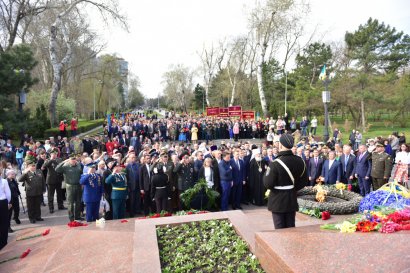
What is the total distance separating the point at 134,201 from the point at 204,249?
14.3 ft

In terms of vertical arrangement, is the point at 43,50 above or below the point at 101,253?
above

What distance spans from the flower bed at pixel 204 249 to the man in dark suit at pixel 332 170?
200 inches

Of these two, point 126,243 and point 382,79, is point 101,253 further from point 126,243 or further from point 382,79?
point 382,79

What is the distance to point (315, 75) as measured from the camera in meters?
44.1

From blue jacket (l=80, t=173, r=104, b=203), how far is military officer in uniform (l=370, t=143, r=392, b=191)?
7.79 meters

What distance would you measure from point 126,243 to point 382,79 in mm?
33017

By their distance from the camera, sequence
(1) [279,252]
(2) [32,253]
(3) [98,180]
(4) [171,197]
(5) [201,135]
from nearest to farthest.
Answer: (1) [279,252], (2) [32,253], (3) [98,180], (4) [171,197], (5) [201,135]

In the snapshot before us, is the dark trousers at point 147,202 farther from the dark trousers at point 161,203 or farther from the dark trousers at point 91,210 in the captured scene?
the dark trousers at point 91,210

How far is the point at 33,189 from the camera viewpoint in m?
8.51

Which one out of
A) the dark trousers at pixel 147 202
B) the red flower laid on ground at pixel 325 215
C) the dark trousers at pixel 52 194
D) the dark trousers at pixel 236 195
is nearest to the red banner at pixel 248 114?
the dark trousers at pixel 236 195

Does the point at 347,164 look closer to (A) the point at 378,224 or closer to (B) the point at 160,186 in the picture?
(B) the point at 160,186

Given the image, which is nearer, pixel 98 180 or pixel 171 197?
pixel 98 180

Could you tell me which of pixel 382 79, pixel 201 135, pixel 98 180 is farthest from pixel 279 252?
pixel 382 79

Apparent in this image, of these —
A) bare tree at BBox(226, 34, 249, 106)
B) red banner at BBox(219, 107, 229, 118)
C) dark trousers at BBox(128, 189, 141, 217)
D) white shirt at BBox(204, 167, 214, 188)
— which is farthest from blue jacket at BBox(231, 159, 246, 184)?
bare tree at BBox(226, 34, 249, 106)
